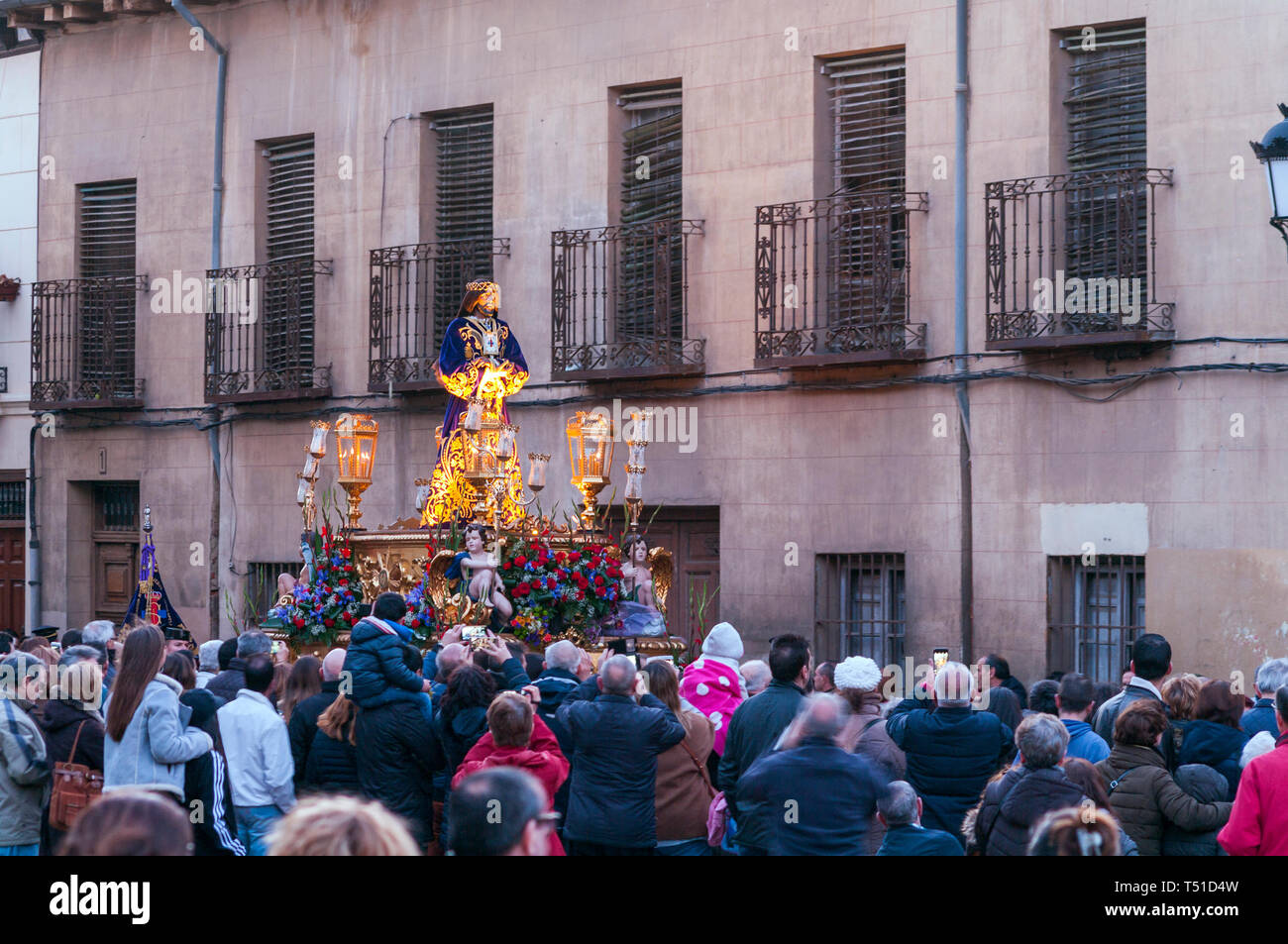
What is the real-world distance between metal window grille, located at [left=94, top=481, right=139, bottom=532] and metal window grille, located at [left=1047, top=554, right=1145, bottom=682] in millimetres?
11469

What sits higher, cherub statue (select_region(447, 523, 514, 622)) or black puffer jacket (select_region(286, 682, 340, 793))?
cherub statue (select_region(447, 523, 514, 622))

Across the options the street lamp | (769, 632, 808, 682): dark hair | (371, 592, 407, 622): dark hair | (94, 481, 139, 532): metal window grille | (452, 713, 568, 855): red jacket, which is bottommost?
(452, 713, 568, 855): red jacket

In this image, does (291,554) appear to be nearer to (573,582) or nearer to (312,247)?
(312,247)

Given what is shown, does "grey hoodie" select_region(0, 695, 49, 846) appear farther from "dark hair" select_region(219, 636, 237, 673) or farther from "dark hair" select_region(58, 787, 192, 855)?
"dark hair" select_region(58, 787, 192, 855)

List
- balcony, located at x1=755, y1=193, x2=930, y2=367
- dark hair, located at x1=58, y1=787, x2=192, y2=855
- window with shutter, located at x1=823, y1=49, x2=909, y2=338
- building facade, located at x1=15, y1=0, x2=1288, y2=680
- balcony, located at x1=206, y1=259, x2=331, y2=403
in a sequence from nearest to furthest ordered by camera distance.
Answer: dark hair, located at x1=58, y1=787, x2=192, y2=855 → building facade, located at x1=15, y1=0, x2=1288, y2=680 → balcony, located at x1=755, y1=193, x2=930, y2=367 → window with shutter, located at x1=823, y1=49, x2=909, y2=338 → balcony, located at x1=206, y1=259, x2=331, y2=403

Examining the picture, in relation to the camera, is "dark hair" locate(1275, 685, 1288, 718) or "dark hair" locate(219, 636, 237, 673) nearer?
"dark hair" locate(1275, 685, 1288, 718)

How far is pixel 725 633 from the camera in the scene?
825 centimetres

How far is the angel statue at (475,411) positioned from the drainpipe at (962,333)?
374 cm

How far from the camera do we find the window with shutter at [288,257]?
18375mm

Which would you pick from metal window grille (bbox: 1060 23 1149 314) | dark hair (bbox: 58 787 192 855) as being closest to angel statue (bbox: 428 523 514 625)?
metal window grille (bbox: 1060 23 1149 314)

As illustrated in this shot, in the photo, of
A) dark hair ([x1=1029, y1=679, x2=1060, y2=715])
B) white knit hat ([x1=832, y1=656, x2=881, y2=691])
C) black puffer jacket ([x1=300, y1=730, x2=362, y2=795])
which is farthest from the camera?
dark hair ([x1=1029, y1=679, x2=1060, y2=715])

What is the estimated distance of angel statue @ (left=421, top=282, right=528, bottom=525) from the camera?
1284 centimetres

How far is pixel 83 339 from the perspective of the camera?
2005cm
